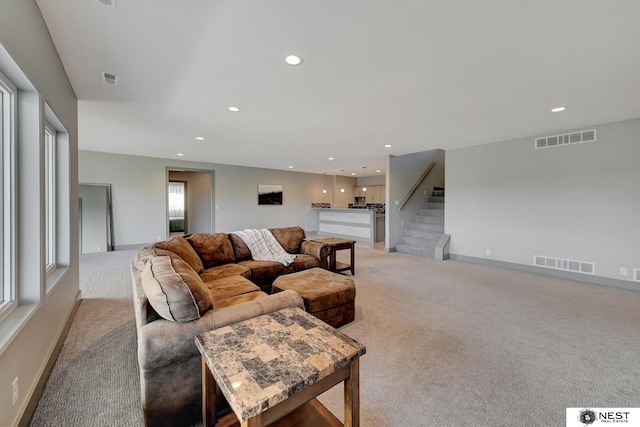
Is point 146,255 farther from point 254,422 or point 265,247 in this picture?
point 254,422

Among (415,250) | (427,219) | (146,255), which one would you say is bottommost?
(415,250)

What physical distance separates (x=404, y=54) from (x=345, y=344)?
2.22 meters

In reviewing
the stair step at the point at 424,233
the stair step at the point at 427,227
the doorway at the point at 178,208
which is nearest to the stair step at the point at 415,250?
the stair step at the point at 424,233

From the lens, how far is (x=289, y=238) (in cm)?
419

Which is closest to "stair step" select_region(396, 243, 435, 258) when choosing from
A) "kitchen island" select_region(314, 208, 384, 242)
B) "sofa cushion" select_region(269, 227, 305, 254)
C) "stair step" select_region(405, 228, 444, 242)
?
"stair step" select_region(405, 228, 444, 242)

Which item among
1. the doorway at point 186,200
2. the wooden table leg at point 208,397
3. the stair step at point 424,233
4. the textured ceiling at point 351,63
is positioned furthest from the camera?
the doorway at point 186,200

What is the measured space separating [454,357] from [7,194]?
328cm

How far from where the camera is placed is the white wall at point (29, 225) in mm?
1303

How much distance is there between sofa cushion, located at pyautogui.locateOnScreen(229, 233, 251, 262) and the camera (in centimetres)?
365

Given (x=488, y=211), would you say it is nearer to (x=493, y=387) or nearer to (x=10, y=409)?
(x=493, y=387)

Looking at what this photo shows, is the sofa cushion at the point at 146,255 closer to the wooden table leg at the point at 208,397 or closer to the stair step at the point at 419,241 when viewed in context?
the wooden table leg at the point at 208,397

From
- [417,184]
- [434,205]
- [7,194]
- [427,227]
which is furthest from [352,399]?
[434,205]

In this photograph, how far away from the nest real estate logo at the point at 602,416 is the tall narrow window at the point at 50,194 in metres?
4.18

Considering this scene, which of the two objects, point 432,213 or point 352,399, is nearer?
point 352,399
